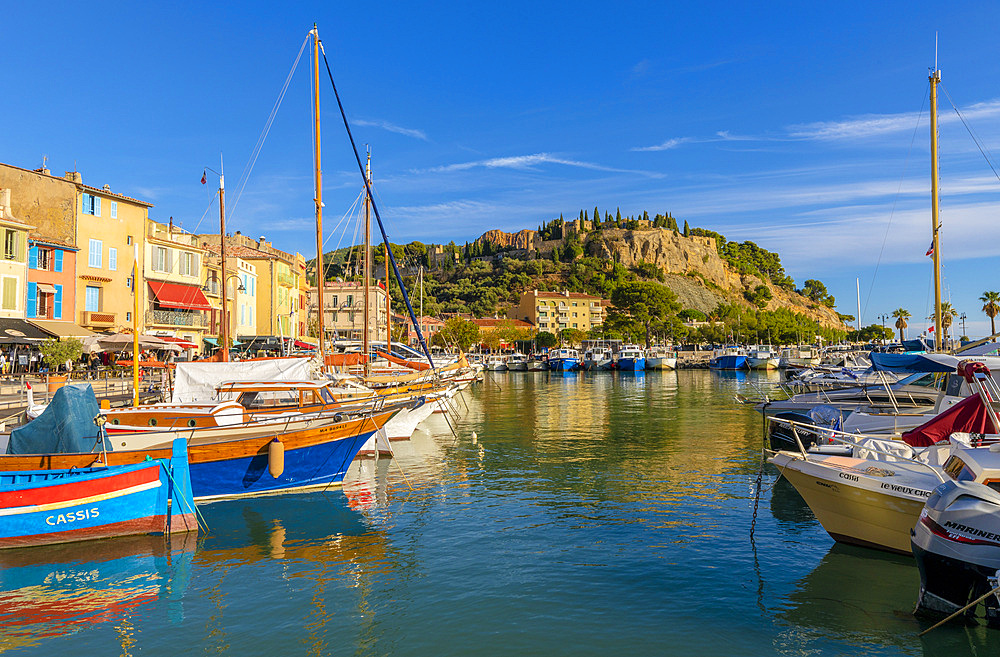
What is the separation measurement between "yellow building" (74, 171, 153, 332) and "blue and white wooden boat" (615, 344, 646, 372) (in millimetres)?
68019

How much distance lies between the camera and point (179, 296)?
154 ft

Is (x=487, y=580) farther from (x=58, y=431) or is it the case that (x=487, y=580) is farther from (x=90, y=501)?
(x=58, y=431)

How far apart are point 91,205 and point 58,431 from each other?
34480 millimetres

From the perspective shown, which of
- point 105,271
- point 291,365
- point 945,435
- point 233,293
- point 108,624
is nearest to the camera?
point 108,624

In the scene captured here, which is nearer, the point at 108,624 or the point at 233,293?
the point at 108,624

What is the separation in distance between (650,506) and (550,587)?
5.99 m

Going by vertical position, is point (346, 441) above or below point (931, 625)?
above

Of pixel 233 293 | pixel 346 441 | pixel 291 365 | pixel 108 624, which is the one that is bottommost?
pixel 108 624

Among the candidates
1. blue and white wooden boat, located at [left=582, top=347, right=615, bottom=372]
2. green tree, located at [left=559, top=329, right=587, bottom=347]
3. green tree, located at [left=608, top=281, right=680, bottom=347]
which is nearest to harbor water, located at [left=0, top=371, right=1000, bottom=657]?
blue and white wooden boat, located at [left=582, top=347, right=615, bottom=372]

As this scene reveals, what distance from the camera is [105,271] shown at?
42406 millimetres

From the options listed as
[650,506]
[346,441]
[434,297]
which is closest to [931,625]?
[650,506]

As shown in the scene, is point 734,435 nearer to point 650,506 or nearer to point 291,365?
point 650,506

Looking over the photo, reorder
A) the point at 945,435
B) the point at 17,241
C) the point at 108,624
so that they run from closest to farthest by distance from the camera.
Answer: the point at 108,624
the point at 945,435
the point at 17,241

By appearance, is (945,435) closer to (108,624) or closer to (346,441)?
(346,441)
